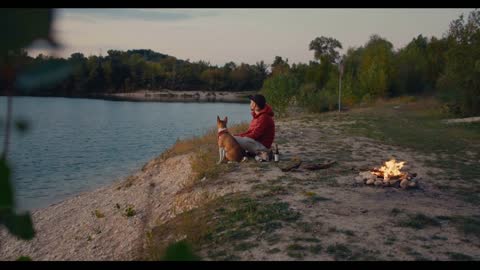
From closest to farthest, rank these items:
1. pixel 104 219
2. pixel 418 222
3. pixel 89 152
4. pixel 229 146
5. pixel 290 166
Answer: pixel 418 222 → pixel 290 166 → pixel 104 219 → pixel 229 146 → pixel 89 152

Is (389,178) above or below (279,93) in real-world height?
below

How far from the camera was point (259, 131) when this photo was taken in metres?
10.7

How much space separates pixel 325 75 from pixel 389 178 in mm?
49250

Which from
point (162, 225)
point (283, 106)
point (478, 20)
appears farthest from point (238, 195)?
point (283, 106)

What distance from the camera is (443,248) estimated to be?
513 centimetres

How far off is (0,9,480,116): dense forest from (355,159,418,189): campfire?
3814 millimetres

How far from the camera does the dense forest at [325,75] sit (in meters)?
0.99

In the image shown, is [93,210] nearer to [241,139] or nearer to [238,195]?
[241,139]

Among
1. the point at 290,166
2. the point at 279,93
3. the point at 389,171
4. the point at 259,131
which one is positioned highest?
the point at 279,93

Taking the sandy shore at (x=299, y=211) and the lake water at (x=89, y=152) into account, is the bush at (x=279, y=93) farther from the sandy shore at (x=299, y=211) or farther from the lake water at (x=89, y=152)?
the sandy shore at (x=299, y=211)

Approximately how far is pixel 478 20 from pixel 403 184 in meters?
18.2

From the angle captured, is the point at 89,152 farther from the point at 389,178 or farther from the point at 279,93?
the point at 389,178

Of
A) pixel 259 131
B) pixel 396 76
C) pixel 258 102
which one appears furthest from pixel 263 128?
pixel 396 76
